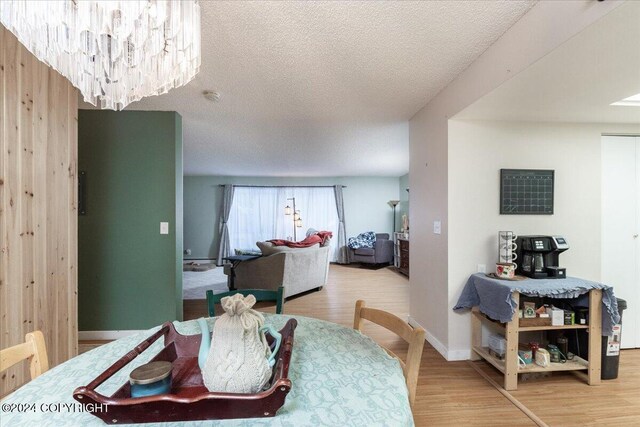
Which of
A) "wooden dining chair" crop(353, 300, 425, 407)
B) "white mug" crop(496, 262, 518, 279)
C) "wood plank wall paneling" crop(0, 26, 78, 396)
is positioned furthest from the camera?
"white mug" crop(496, 262, 518, 279)

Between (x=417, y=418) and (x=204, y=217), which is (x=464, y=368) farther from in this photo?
(x=204, y=217)

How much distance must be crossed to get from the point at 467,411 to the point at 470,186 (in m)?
1.65

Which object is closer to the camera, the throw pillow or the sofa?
the sofa

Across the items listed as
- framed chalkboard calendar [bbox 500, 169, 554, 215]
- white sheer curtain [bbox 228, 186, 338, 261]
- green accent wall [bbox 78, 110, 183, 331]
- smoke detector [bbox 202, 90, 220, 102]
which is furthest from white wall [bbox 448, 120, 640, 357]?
white sheer curtain [bbox 228, 186, 338, 261]

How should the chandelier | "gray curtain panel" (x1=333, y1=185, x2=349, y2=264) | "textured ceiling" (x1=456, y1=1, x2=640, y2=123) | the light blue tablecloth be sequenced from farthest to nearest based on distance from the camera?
1. "gray curtain panel" (x1=333, y1=185, x2=349, y2=264)
2. the light blue tablecloth
3. "textured ceiling" (x1=456, y1=1, x2=640, y2=123)
4. the chandelier

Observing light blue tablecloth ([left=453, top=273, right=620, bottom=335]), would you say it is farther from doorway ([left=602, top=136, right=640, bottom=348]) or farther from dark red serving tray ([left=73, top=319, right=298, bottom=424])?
dark red serving tray ([left=73, top=319, right=298, bottom=424])

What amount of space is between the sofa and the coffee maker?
2.79 m

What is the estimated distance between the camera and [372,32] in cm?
170

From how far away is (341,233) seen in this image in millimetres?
7633

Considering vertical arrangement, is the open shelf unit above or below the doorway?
below

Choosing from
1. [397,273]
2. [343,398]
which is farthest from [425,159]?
[397,273]

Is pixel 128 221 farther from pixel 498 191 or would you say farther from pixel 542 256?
pixel 542 256

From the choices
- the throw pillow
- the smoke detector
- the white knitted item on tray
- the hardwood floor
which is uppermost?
the smoke detector

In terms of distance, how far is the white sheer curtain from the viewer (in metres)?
7.79
